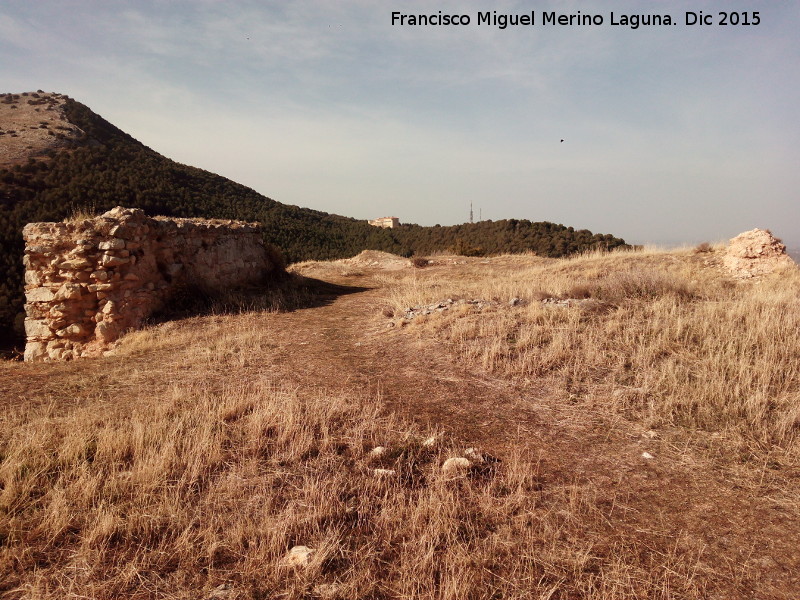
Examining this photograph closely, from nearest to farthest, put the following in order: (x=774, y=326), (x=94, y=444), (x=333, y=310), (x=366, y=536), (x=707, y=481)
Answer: (x=366, y=536)
(x=707, y=481)
(x=94, y=444)
(x=774, y=326)
(x=333, y=310)

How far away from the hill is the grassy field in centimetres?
2064

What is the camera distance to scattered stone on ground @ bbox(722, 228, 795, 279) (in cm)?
1170

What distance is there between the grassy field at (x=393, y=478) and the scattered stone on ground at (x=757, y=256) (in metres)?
6.83

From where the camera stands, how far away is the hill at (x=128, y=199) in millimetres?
29344

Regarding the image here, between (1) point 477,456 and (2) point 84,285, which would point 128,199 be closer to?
(2) point 84,285

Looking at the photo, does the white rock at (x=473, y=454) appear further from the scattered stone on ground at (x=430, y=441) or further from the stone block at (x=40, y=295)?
the stone block at (x=40, y=295)

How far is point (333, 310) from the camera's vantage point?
1020 centimetres

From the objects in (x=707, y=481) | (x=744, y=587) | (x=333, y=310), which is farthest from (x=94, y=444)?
(x=333, y=310)

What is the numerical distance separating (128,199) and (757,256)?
39.4 m

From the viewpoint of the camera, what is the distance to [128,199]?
35.0 m

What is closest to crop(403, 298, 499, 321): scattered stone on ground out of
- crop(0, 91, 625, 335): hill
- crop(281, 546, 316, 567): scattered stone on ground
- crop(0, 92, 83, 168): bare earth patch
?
crop(281, 546, 316, 567): scattered stone on ground

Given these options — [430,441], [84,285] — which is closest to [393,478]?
[430,441]

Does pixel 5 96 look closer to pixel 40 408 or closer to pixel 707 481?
pixel 40 408

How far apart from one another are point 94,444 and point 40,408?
173 centimetres
